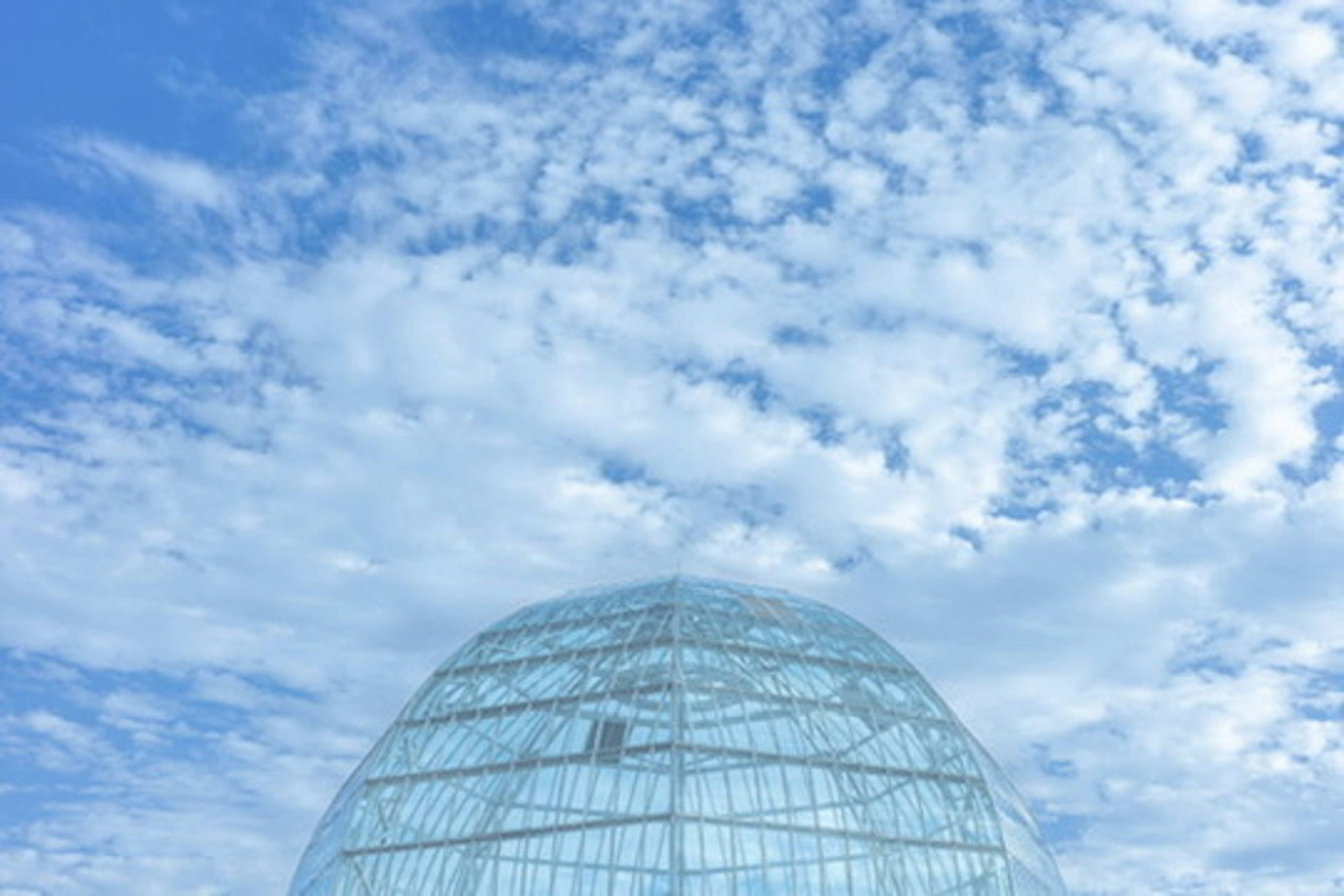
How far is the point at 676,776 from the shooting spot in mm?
39094

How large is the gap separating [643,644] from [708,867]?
8.20 m

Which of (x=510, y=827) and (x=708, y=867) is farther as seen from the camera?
(x=510, y=827)

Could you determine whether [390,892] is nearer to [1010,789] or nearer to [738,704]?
[738,704]

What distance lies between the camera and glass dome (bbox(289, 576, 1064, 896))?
38656 millimetres

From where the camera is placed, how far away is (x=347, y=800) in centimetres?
4562

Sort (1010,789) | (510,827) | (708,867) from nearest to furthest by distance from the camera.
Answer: (708,867) → (510,827) → (1010,789)

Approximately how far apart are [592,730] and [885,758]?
8.73m

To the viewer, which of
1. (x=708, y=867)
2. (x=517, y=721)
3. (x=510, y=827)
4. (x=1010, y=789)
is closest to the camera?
(x=708, y=867)

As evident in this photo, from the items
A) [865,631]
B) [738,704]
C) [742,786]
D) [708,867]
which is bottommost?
[708,867]

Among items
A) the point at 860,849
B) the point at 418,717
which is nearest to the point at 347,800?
the point at 418,717

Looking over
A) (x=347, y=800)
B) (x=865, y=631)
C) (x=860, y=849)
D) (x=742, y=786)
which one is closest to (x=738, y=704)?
(x=742, y=786)

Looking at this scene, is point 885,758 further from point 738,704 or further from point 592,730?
point 592,730

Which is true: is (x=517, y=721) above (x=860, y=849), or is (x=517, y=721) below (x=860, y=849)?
above

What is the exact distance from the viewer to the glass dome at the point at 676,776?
127ft
